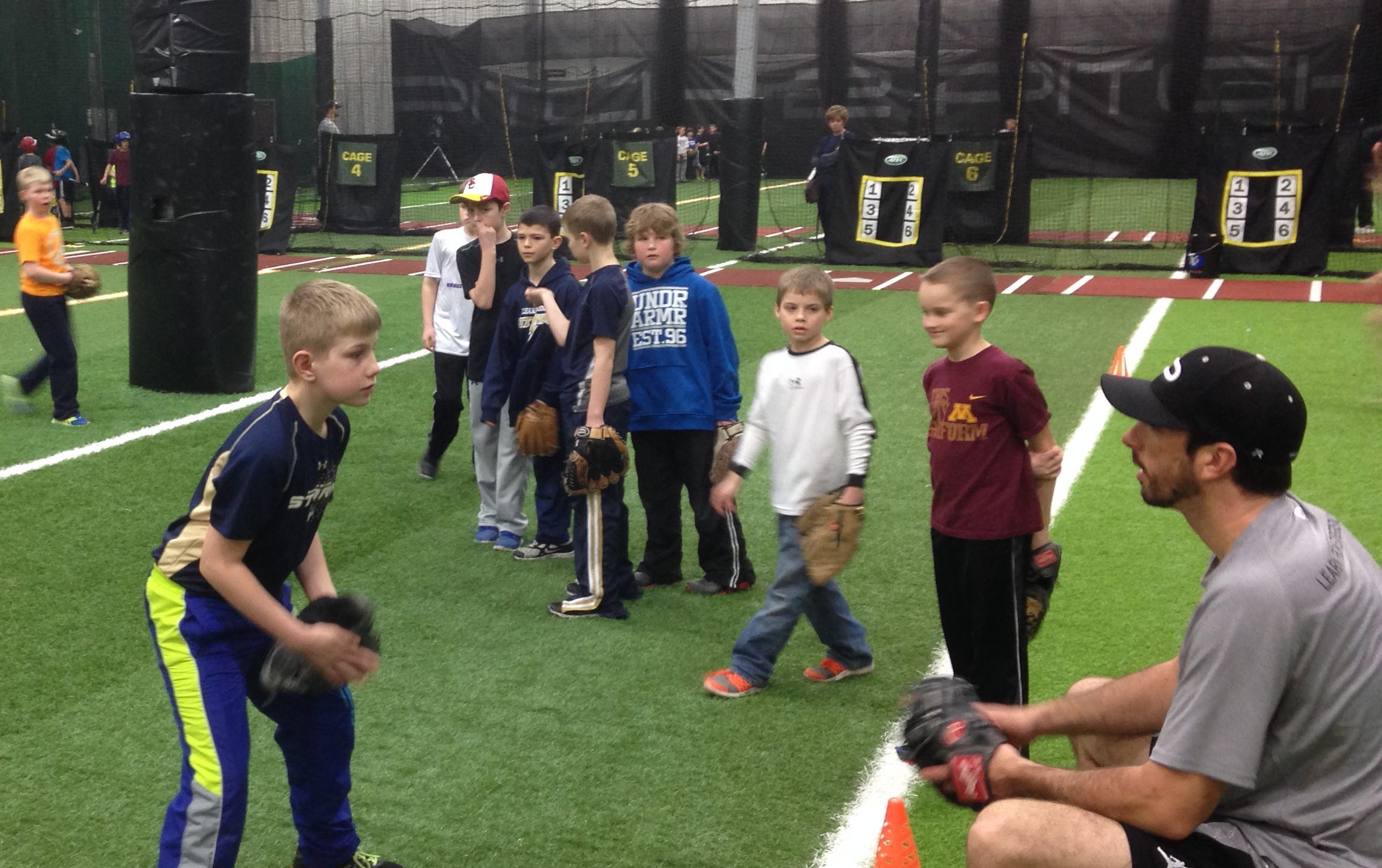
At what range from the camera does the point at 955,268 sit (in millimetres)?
4719

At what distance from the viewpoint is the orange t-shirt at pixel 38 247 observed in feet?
32.1

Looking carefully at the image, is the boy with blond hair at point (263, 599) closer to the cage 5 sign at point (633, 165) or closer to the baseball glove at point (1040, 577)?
the baseball glove at point (1040, 577)

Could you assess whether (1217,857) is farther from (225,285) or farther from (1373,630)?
(225,285)

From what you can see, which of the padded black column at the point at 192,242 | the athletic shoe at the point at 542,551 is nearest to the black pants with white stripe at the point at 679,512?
the athletic shoe at the point at 542,551

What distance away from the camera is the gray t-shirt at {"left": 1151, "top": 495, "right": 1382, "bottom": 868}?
265 centimetres

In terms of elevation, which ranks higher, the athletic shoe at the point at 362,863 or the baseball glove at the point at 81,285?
the baseball glove at the point at 81,285

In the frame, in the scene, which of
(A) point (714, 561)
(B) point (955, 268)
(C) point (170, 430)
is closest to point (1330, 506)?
(A) point (714, 561)

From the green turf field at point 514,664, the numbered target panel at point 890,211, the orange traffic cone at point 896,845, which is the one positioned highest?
the numbered target panel at point 890,211

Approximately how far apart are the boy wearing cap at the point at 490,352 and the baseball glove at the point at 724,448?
1.42 meters

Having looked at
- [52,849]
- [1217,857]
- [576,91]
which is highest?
[576,91]

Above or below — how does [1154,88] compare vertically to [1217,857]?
above

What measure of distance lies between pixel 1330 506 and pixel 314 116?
32312 mm

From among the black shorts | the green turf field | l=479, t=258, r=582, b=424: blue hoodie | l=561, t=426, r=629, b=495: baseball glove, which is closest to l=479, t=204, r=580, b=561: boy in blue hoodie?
l=479, t=258, r=582, b=424: blue hoodie

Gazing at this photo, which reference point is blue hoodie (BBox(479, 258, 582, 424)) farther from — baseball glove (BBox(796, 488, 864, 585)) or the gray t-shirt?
the gray t-shirt
